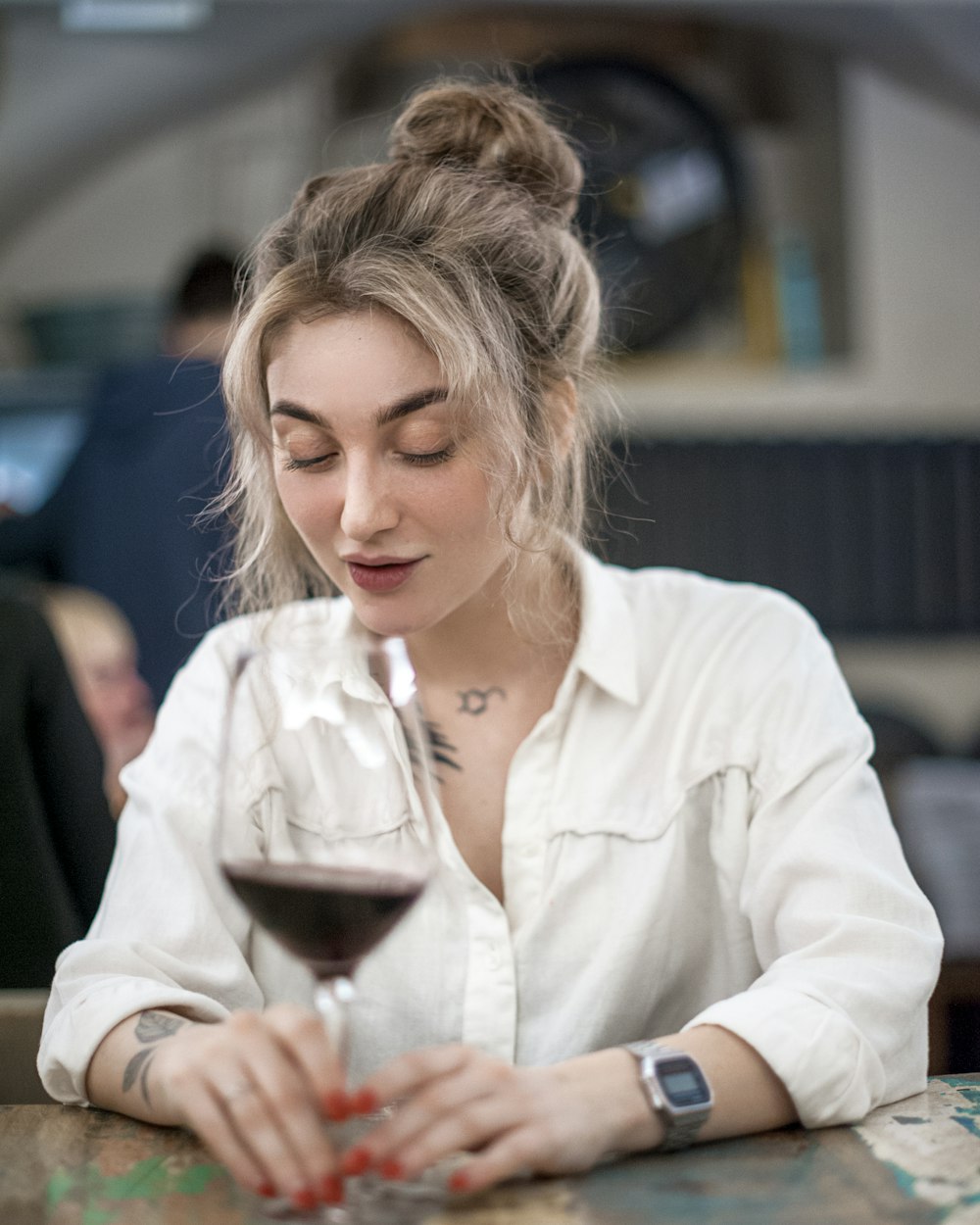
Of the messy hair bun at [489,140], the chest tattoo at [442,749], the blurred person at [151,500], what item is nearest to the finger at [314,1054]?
the chest tattoo at [442,749]

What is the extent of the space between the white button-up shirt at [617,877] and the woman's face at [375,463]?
18cm

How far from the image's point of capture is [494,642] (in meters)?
1.32

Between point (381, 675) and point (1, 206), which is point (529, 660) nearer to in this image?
point (381, 675)

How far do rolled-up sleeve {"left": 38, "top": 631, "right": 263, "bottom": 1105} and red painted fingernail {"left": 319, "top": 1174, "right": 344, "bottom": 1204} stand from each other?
314 millimetres

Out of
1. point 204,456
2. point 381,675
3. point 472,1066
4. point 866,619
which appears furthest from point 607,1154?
point 866,619

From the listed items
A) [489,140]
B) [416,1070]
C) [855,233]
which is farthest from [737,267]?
[416,1070]

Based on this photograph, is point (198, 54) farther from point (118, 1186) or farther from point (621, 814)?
point (118, 1186)

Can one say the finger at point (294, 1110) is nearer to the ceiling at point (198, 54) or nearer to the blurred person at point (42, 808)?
the blurred person at point (42, 808)

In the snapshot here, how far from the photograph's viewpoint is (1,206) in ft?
14.0

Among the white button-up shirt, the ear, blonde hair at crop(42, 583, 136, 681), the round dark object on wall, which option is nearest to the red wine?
the white button-up shirt

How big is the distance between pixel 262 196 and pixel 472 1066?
4225 millimetres

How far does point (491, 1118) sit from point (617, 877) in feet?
1.49

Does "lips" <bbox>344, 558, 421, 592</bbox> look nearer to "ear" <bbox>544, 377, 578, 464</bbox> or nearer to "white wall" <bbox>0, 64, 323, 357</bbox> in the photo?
"ear" <bbox>544, 377, 578, 464</bbox>

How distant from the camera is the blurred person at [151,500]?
251 centimetres
